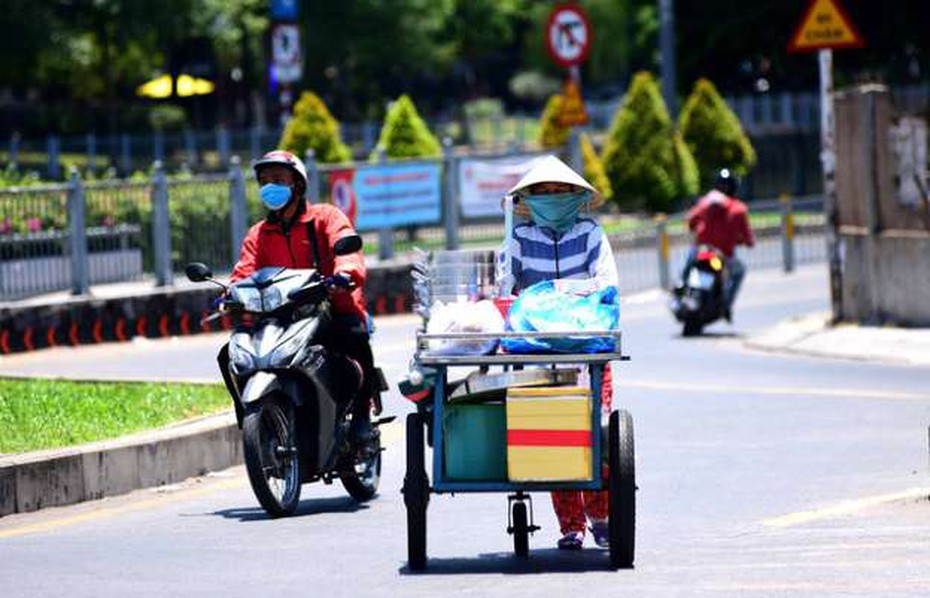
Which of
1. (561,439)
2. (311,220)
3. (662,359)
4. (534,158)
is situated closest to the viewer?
(561,439)

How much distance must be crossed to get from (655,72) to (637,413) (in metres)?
62.6

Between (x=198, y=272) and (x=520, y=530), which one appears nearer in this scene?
(x=520, y=530)

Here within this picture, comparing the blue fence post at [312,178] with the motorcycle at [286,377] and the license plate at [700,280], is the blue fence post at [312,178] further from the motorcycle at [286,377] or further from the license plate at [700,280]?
the motorcycle at [286,377]

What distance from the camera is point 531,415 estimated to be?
961 centimetres

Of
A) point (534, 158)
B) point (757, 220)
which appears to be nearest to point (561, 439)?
point (534, 158)

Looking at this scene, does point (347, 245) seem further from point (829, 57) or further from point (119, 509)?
point (829, 57)

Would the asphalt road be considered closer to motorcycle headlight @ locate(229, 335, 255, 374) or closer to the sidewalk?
motorcycle headlight @ locate(229, 335, 255, 374)

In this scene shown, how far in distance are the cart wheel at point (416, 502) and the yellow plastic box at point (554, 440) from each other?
0.36 metres

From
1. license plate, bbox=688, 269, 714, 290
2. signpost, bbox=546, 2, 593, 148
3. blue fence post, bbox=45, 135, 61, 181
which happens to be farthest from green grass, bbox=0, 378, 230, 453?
blue fence post, bbox=45, 135, 61, 181

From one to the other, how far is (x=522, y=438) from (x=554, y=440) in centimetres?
13

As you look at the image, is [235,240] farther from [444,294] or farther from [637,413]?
[444,294]

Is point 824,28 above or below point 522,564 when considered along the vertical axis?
above

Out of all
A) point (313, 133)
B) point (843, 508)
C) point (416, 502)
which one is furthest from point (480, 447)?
point (313, 133)

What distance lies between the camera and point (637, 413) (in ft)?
56.3
